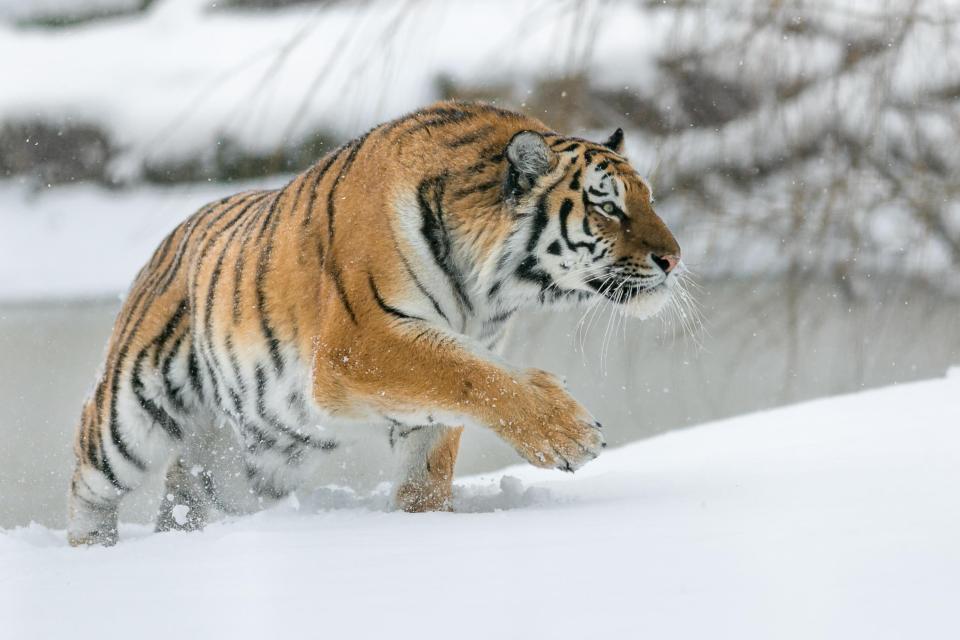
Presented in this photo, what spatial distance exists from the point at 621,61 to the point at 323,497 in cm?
383

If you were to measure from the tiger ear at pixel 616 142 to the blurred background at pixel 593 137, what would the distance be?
13 centimetres

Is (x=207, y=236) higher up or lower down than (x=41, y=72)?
higher up

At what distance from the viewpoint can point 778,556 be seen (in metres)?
1.43

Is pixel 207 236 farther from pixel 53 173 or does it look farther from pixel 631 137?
pixel 53 173

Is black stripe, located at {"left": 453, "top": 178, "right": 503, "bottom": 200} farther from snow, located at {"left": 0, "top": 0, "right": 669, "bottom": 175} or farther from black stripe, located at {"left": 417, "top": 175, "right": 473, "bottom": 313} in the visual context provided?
snow, located at {"left": 0, "top": 0, "right": 669, "bottom": 175}

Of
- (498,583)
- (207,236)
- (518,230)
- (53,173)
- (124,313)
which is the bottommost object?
(53,173)

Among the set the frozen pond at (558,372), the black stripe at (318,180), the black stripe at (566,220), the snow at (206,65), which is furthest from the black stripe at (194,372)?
the snow at (206,65)

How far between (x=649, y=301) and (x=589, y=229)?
6.3 inches

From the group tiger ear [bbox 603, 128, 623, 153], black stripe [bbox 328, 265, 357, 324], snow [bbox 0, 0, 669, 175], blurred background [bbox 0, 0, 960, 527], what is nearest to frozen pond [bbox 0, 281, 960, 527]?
blurred background [bbox 0, 0, 960, 527]

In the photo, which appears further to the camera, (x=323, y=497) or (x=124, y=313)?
(x=124, y=313)

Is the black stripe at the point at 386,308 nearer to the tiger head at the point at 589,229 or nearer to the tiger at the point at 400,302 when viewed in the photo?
the tiger at the point at 400,302

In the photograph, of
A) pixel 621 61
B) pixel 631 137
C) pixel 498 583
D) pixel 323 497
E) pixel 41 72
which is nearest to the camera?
pixel 498 583

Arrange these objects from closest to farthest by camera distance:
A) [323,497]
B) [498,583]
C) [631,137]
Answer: [498,583] < [323,497] < [631,137]

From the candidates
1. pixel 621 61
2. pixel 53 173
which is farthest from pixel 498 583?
pixel 53 173
